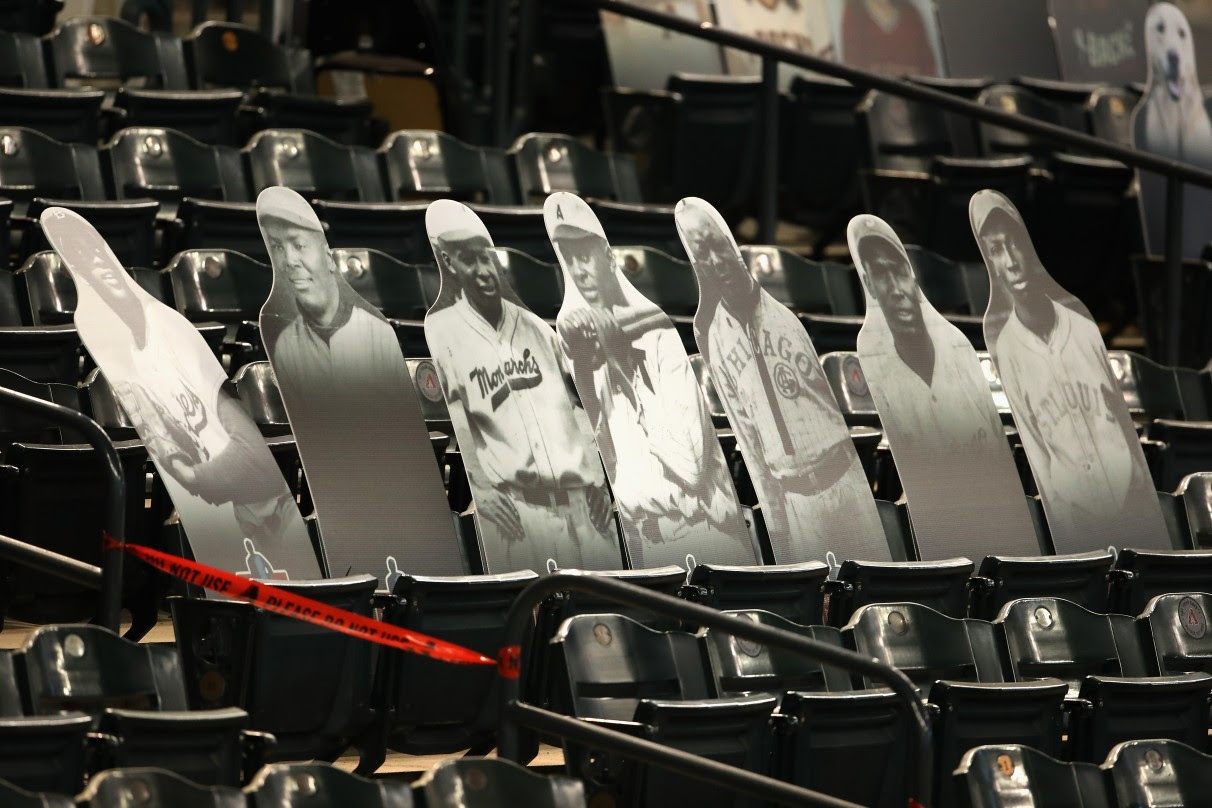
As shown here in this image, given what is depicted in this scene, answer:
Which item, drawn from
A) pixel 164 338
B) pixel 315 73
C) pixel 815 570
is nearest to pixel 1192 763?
pixel 815 570

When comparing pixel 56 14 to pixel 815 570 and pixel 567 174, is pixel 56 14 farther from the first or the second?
pixel 815 570

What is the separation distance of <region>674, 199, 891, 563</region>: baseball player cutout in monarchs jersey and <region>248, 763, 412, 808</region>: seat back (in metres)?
1.54

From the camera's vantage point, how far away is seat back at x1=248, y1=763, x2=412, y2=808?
2377 millimetres

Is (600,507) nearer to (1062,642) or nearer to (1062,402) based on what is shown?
(1062,642)

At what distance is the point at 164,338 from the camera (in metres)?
3.46

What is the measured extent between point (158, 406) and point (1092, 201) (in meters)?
3.44

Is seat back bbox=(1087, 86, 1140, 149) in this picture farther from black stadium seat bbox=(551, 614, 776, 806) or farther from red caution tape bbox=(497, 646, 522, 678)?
red caution tape bbox=(497, 646, 522, 678)

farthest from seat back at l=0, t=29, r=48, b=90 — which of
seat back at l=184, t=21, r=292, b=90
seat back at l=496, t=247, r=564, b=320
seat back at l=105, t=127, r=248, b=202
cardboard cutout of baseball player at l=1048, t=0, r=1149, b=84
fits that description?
cardboard cutout of baseball player at l=1048, t=0, r=1149, b=84

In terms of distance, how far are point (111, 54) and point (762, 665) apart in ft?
9.84

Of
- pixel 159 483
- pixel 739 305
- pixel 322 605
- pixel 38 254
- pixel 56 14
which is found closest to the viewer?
pixel 322 605

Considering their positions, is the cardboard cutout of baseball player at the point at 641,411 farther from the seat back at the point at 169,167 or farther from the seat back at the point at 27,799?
the seat back at the point at 27,799

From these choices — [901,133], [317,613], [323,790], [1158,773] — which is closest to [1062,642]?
[1158,773]

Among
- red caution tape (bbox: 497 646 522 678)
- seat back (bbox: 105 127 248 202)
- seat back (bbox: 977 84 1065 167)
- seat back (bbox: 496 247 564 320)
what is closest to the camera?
red caution tape (bbox: 497 646 522 678)

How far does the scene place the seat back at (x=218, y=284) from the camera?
4.00 m
